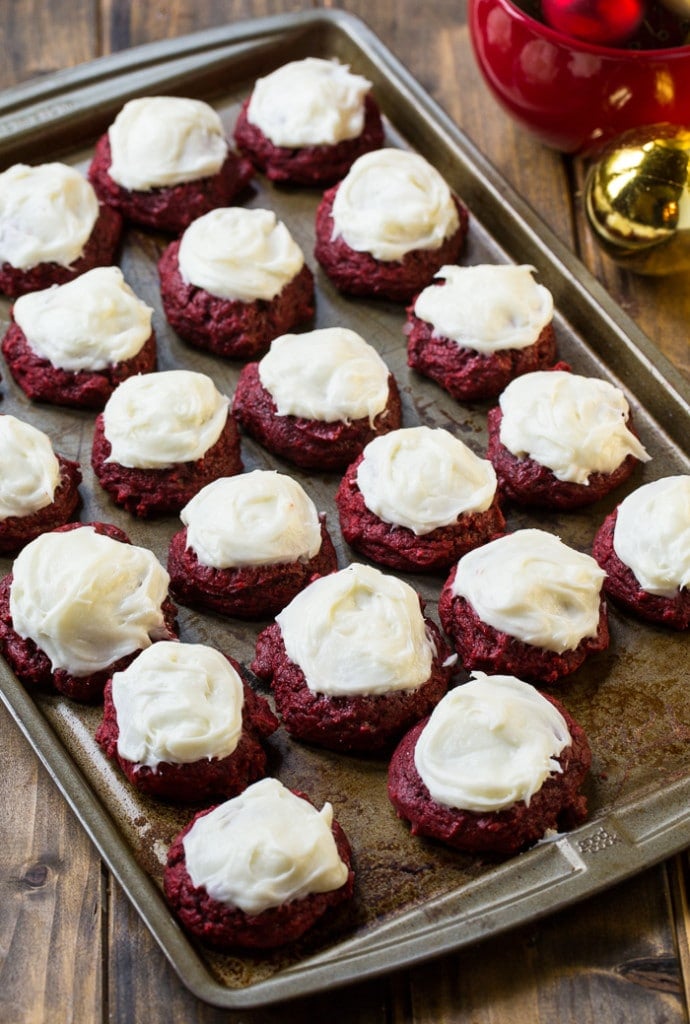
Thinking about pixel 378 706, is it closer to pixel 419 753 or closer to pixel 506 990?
pixel 419 753

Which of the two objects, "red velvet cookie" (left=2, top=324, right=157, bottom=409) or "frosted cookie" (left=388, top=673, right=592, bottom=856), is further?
"red velvet cookie" (left=2, top=324, right=157, bottom=409)

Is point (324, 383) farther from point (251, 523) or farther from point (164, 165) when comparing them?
point (164, 165)

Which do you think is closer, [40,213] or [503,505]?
[503,505]

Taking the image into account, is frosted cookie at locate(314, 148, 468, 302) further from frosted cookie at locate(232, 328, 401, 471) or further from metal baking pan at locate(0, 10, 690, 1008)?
frosted cookie at locate(232, 328, 401, 471)

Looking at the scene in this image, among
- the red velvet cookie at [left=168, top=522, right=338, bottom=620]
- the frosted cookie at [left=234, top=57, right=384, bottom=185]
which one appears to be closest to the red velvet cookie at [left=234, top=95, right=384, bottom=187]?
the frosted cookie at [left=234, top=57, right=384, bottom=185]

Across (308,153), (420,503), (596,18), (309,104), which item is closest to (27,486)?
(420,503)

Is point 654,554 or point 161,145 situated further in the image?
point 161,145

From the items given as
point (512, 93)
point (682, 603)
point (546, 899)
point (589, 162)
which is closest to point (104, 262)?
point (512, 93)
